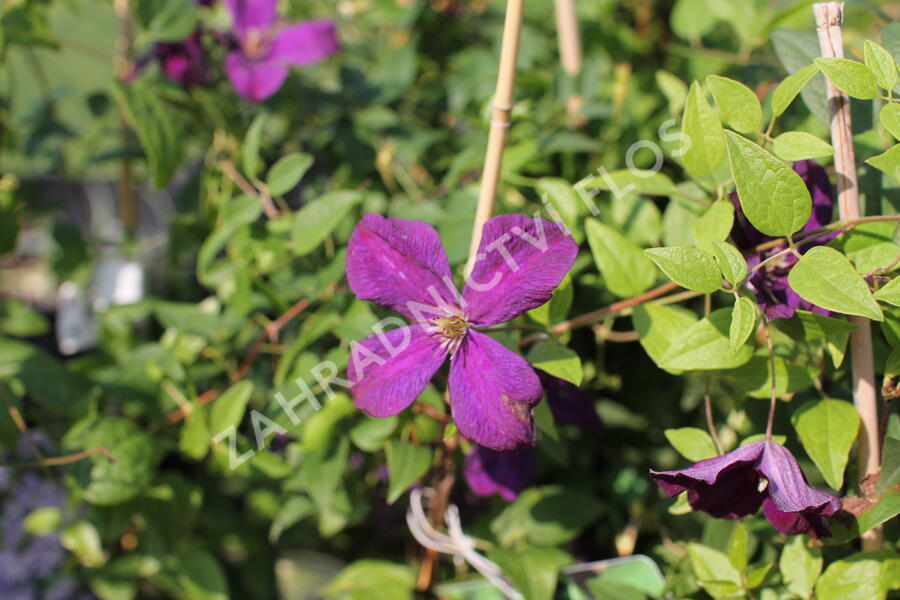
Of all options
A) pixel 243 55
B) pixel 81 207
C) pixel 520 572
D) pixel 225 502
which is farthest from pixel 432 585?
pixel 81 207

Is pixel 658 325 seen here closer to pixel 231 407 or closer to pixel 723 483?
pixel 723 483

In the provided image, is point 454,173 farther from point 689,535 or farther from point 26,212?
point 26,212

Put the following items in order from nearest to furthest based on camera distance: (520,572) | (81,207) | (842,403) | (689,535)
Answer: (842,403) < (520,572) < (689,535) < (81,207)

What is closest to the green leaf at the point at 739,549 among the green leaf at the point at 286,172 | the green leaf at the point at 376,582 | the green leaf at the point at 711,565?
the green leaf at the point at 711,565

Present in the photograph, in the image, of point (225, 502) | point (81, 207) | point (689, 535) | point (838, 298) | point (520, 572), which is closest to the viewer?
point (838, 298)

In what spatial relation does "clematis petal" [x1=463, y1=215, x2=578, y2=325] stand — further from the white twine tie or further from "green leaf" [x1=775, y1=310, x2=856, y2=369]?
the white twine tie

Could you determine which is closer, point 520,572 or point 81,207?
point 520,572

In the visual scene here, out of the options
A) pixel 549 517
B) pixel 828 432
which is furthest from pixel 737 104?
pixel 549 517
